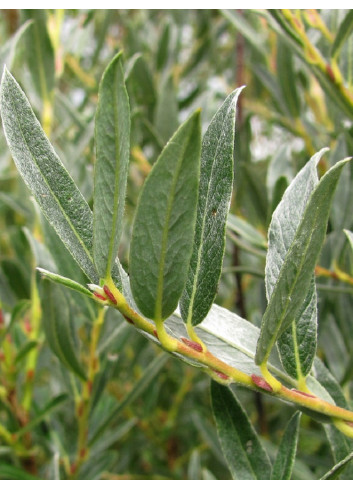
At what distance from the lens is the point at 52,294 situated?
25.5 inches

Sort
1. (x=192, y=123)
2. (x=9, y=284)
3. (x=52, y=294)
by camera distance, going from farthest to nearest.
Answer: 1. (x=9, y=284)
2. (x=52, y=294)
3. (x=192, y=123)

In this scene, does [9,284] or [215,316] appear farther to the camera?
[9,284]

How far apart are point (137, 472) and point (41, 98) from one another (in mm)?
909

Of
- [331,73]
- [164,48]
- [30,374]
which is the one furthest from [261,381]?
[164,48]

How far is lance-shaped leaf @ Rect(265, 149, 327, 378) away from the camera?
435 mm

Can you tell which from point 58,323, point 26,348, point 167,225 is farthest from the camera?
point 26,348

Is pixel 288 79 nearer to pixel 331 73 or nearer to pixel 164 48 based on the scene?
pixel 331 73

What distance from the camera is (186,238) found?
1.17 feet

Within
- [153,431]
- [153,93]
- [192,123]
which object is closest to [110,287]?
[192,123]

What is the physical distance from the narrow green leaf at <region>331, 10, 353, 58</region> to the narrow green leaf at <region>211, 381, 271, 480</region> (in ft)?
1.43

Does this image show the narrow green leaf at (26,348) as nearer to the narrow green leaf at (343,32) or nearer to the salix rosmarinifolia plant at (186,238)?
the salix rosmarinifolia plant at (186,238)

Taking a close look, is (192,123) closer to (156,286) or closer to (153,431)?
(156,286)

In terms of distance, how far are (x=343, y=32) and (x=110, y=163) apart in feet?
1.45

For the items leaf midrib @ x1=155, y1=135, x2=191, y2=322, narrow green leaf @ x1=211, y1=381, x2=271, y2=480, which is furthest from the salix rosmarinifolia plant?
narrow green leaf @ x1=211, y1=381, x2=271, y2=480
